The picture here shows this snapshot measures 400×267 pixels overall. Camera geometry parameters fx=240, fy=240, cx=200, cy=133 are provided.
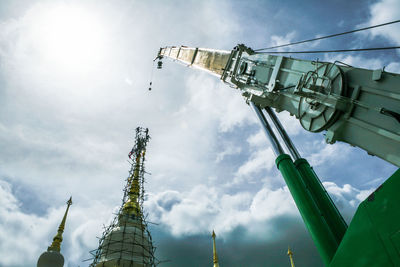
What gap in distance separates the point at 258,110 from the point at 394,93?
15.3ft

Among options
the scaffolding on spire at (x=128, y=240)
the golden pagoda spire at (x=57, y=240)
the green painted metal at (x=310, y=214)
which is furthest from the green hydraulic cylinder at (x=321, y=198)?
the golden pagoda spire at (x=57, y=240)

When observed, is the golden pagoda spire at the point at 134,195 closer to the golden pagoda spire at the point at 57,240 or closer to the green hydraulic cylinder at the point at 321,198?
the golden pagoda spire at the point at 57,240

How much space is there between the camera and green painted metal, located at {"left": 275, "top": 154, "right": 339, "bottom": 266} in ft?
15.5

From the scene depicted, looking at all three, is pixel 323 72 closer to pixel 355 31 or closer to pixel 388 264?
pixel 355 31

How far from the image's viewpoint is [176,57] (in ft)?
67.4

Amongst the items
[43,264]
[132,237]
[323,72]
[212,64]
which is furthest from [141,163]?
[323,72]

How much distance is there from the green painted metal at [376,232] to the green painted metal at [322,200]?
1.32 meters

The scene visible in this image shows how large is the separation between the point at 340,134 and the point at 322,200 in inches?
62.7

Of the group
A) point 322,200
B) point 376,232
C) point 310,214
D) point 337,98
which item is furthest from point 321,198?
point 337,98

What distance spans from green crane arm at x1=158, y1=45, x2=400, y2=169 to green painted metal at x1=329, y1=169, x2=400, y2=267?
1.13 meters

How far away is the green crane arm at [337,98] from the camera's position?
14.3 feet

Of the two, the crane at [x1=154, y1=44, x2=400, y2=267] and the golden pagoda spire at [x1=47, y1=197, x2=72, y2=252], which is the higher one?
the golden pagoda spire at [x1=47, y1=197, x2=72, y2=252]

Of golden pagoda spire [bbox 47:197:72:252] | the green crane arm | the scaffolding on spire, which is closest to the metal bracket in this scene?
the green crane arm

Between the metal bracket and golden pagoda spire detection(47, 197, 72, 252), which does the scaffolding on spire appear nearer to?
golden pagoda spire detection(47, 197, 72, 252)
